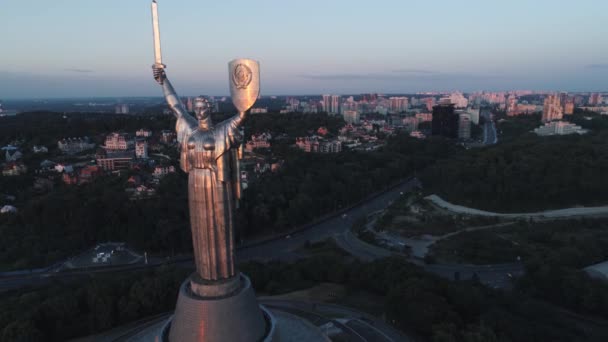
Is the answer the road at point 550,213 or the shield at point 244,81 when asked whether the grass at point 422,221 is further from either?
the shield at point 244,81

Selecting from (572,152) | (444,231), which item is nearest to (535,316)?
(444,231)

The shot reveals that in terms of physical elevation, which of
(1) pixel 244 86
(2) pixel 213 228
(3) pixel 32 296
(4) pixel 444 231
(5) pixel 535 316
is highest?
(1) pixel 244 86

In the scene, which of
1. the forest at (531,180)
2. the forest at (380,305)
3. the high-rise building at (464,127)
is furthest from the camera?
the high-rise building at (464,127)

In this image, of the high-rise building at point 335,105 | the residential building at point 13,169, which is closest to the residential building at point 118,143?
the residential building at point 13,169

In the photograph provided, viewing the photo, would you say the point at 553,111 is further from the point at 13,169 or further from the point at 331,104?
the point at 13,169

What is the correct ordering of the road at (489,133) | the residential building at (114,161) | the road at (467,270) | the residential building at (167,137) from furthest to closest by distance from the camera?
the road at (489,133) → the residential building at (167,137) → the residential building at (114,161) → the road at (467,270)

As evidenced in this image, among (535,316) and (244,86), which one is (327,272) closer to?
(535,316)

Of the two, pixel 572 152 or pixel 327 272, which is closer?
pixel 327 272

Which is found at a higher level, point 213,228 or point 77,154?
point 213,228
